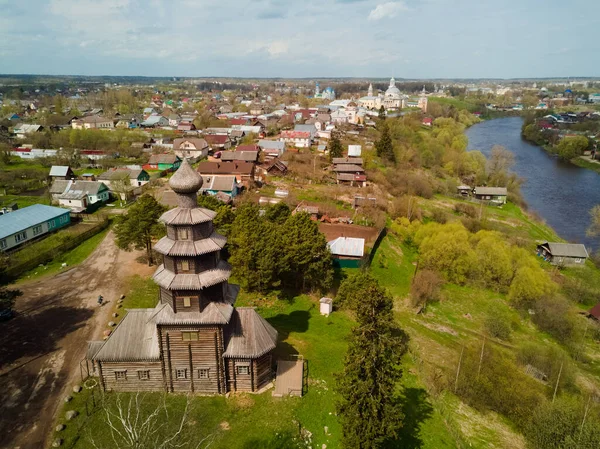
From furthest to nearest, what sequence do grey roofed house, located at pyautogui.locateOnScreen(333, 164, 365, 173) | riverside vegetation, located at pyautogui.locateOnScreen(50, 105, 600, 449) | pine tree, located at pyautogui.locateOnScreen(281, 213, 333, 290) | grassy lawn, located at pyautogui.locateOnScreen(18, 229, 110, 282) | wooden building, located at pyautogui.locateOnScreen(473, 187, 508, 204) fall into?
wooden building, located at pyautogui.locateOnScreen(473, 187, 508, 204)
grey roofed house, located at pyautogui.locateOnScreen(333, 164, 365, 173)
grassy lawn, located at pyautogui.locateOnScreen(18, 229, 110, 282)
pine tree, located at pyautogui.locateOnScreen(281, 213, 333, 290)
riverside vegetation, located at pyautogui.locateOnScreen(50, 105, 600, 449)

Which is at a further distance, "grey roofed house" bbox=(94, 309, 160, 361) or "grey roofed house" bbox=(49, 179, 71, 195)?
"grey roofed house" bbox=(49, 179, 71, 195)

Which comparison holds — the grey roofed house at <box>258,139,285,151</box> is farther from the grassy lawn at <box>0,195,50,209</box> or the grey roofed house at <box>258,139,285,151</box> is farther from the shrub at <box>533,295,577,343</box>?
the shrub at <box>533,295,577,343</box>

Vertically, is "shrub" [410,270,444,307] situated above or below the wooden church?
below

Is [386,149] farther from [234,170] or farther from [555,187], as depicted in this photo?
[555,187]

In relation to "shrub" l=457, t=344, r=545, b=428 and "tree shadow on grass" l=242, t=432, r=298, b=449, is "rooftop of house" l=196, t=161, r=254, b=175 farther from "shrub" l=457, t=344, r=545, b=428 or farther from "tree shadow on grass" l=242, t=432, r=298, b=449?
"tree shadow on grass" l=242, t=432, r=298, b=449

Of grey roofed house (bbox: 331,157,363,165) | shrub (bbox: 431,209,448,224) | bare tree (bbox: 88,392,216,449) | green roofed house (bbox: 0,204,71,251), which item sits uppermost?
grey roofed house (bbox: 331,157,363,165)

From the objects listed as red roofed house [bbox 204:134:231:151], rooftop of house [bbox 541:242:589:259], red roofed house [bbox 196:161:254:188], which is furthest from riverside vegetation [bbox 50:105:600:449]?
red roofed house [bbox 204:134:231:151]

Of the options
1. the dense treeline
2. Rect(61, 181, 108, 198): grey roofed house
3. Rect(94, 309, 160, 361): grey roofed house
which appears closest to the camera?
Rect(94, 309, 160, 361): grey roofed house

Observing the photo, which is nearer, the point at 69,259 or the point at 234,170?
the point at 69,259

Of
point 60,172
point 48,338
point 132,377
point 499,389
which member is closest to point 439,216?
point 499,389
